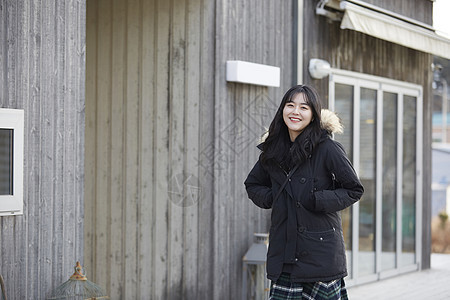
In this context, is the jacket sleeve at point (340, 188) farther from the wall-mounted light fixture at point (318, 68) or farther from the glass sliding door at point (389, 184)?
the glass sliding door at point (389, 184)

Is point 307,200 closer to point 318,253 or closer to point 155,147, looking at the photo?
point 318,253

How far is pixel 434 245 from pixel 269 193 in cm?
1063

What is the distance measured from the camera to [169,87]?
553 cm

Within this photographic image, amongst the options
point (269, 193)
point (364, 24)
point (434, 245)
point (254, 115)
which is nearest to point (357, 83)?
point (364, 24)

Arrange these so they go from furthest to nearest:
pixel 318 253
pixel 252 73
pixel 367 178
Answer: pixel 367 178 < pixel 252 73 < pixel 318 253

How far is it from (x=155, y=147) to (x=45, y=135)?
1802 mm

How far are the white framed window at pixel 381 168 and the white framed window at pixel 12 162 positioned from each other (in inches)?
149

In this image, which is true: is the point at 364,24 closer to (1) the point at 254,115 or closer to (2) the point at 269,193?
(1) the point at 254,115

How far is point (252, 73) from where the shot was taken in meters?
5.72

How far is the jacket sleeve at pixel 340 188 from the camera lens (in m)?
3.49

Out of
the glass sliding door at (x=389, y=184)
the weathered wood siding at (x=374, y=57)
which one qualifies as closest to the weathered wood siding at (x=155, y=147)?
the weathered wood siding at (x=374, y=57)

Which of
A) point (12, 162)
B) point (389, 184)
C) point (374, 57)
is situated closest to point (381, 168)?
point (389, 184)

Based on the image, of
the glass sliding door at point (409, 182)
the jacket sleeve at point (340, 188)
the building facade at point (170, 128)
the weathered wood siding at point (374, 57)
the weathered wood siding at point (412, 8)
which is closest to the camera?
A: the jacket sleeve at point (340, 188)

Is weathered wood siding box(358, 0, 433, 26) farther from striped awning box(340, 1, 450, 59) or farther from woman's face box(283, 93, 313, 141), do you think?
woman's face box(283, 93, 313, 141)
